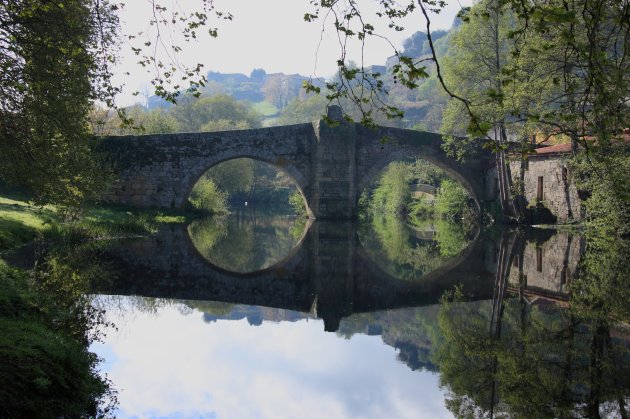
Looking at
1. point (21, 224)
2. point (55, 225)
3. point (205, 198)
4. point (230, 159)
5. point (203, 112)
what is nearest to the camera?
point (21, 224)

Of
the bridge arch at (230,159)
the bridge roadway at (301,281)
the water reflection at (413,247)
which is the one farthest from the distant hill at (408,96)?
the bridge roadway at (301,281)

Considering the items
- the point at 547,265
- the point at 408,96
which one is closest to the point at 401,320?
the point at 547,265

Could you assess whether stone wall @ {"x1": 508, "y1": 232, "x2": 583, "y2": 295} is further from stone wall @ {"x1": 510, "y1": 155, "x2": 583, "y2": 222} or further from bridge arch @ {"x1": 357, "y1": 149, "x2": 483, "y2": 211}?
bridge arch @ {"x1": 357, "y1": 149, "x2": 483, "y2": 211}

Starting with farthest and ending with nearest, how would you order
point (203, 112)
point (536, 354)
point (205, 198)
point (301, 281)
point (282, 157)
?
point (203, 112), point (205, 198), point (282, 157), point (301, 281), point (536, 354)

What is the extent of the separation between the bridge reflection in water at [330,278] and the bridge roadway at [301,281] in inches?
0.6

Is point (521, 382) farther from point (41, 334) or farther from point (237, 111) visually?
point (237, 111)

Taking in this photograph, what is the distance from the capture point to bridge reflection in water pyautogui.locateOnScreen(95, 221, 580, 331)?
363 inches

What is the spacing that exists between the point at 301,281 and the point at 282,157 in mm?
14890

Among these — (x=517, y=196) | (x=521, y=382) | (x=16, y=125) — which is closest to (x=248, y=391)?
(x=521, y=382)

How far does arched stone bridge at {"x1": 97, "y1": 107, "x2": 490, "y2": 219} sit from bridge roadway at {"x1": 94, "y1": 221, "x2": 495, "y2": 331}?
30.0 feet

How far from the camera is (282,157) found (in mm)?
25531

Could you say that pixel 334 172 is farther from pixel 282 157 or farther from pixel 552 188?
pixel 552 188

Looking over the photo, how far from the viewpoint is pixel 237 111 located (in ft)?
210

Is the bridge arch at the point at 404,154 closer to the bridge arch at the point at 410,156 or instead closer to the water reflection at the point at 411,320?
the bridge arch at the point at 410,156
